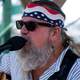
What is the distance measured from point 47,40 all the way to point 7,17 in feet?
12.3

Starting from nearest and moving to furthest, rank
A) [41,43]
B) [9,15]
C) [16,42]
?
[16,42] → [41,43] → [9,15]

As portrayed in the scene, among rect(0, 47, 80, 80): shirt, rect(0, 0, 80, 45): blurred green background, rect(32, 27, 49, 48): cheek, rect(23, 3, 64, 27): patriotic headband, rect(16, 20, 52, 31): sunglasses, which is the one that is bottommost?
rect(0, 0, 80, 45): blurred green background

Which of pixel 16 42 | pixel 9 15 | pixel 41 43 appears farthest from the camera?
pixel 9 15

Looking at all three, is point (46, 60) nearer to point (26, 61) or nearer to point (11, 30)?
point (26, 61)

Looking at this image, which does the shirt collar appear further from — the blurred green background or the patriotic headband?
the blurred green background

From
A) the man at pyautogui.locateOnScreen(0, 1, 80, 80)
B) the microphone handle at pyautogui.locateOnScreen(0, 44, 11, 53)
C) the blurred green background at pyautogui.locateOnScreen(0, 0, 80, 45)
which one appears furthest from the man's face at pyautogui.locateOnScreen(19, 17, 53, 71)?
the blurred green background at pyautogui.locateOnScreen(0, 0, 80, 45)

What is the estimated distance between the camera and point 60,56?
2.79 m

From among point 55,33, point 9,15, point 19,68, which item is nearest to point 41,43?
point 55,33

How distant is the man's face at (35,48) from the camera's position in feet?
9.13

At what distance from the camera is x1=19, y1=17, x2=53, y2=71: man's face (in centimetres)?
278

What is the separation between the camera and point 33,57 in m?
2.80

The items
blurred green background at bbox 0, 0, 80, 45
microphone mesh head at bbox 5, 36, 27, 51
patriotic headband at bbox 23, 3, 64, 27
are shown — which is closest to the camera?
microphone mesh head at bbox 5, 36, 27, 51

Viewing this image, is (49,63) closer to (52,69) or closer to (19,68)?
(52,69)

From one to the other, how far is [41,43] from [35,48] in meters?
0.06
